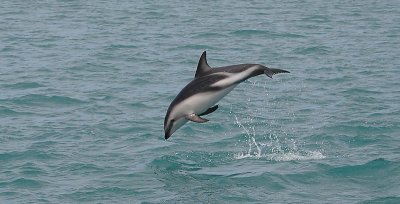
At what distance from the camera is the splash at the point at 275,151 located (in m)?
17.9

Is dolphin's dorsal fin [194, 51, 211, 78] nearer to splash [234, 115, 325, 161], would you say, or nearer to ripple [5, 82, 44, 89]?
splash [234, 115, 325, 161]

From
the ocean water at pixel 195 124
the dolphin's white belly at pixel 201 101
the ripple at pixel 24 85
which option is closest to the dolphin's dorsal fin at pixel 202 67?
the dolphin's white belly at pixel 201 101

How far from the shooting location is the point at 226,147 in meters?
18.8

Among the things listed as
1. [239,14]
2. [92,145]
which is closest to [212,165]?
[92,145]

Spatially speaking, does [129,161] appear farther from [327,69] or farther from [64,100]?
[327,69]

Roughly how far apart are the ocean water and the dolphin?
2.05 meters

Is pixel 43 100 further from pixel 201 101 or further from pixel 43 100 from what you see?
pixel 201 101

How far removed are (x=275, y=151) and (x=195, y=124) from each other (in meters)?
3.25

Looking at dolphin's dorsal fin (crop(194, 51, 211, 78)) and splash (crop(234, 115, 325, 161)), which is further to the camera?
splash (crop(234, 115, 325, 161))

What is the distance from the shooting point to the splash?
17859 mm

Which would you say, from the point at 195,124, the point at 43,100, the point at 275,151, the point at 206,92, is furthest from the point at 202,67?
the point at 43,100

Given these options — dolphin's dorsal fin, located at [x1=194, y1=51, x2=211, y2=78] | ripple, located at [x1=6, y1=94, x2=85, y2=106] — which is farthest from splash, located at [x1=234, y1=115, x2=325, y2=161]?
ripple, located at [x1=6, y1=94, x2=85, y2=106]

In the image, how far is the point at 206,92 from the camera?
43.8 ft

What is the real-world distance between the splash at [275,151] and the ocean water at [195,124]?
0.04 m
